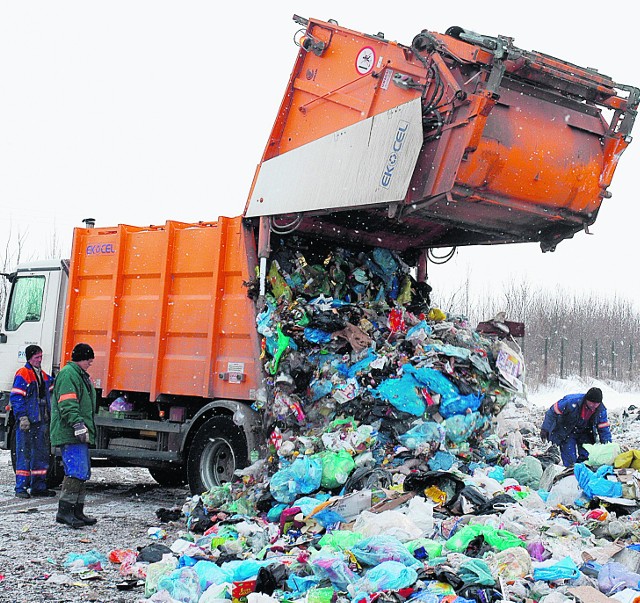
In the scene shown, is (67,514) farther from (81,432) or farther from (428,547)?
(428,547)

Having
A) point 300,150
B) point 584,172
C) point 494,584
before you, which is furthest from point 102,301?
point 494,584

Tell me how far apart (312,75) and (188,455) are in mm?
3384

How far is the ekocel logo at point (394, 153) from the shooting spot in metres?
5.20

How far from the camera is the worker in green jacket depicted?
6125 mm

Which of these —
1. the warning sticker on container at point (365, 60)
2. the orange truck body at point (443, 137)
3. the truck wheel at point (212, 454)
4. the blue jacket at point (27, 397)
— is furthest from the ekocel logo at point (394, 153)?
the blue jacket at point (27, 397)

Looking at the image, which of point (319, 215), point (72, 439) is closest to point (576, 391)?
point (319, 215)

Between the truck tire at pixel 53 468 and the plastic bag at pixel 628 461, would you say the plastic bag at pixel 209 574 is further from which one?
the truck tire at pixel 53 468

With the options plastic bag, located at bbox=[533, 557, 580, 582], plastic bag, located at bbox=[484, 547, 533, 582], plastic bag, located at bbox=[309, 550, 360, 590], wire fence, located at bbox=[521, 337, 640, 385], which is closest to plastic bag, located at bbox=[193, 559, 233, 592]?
plastic bag, located at bbox=[309, 550, 360, 590]

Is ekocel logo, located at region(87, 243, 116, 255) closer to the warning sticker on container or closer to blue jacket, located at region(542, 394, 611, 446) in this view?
the warning sticker on container

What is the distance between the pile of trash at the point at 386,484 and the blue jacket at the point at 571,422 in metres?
0.27

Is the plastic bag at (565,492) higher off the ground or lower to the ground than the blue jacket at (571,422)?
lower

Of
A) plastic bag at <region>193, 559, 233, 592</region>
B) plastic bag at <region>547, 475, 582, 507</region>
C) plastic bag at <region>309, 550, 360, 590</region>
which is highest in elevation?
plastic bag at <region>547, 475, 582, 507</region>

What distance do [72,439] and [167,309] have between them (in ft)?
4.88

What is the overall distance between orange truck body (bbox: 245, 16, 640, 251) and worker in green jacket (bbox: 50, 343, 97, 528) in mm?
2004
